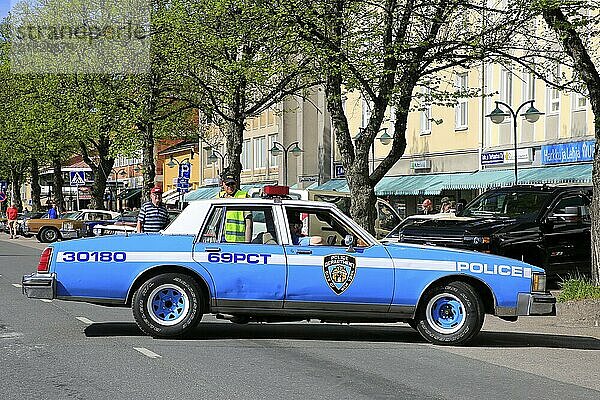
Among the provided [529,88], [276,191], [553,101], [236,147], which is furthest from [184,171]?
[276,191]

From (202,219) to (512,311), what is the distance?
144 inches

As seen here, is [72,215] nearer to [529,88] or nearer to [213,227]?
[529,88]

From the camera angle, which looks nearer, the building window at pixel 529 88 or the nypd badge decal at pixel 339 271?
the nypd badge decal at pixel 339 271

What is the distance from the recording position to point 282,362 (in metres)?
10.4

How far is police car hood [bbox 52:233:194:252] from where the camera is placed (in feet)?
38.7

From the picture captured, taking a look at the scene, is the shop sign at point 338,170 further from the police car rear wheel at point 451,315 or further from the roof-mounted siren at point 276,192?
the police car rear wheel at point 451,315

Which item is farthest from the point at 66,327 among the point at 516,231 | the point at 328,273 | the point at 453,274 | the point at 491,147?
the point at 491,147

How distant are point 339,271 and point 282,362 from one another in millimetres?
1723

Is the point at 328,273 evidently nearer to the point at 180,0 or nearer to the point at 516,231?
the point at 516,231

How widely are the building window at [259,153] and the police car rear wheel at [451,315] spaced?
161ft

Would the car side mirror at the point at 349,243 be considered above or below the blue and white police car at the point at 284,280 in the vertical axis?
above

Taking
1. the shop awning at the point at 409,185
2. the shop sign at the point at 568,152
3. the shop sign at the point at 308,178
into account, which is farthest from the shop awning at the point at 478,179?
the shop sign at the point at 308,178

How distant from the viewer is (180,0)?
33219 millimetres

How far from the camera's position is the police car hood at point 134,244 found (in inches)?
464
